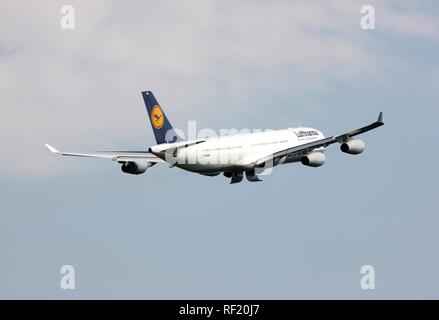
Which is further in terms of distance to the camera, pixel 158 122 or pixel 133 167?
pixel 133 167

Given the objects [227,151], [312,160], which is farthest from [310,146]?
[227,151]

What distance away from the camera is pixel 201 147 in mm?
120250

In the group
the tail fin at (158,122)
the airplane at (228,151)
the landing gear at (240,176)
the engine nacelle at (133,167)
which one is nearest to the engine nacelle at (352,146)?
the airplane at (228,151)

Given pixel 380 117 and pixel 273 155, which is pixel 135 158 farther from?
pixel 380 117

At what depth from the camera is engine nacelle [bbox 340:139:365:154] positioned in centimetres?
12694

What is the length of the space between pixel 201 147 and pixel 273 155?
392 inches

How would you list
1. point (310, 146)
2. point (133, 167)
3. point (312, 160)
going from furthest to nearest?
point (312, 160)
point (310, 146)
point (133, 167)

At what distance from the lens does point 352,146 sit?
126938 mm

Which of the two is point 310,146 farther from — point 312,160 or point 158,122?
point 158,122

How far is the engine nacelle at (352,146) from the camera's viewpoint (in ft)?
416

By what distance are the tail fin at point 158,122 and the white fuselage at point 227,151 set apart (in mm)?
2485

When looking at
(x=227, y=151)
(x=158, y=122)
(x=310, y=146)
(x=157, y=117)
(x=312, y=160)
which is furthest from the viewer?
(x=312, y=160)

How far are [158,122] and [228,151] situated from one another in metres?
7.30
